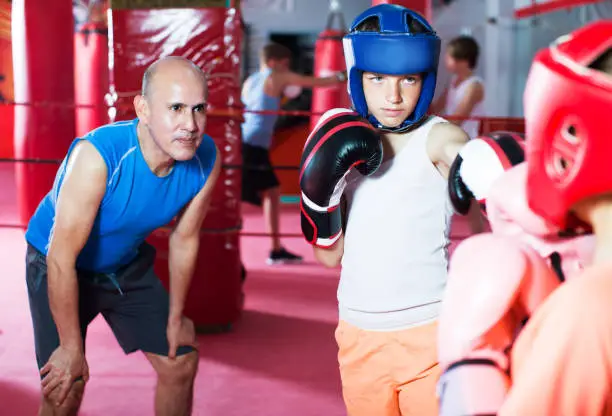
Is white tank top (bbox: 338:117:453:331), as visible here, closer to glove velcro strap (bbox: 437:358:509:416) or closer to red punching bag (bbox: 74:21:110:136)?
glove velcro strap (bbox: 437:358:509:416)

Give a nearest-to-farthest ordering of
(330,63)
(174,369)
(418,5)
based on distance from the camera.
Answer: (174,369) < (418,5) < (330,63)

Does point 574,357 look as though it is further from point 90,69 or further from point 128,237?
point 90,69

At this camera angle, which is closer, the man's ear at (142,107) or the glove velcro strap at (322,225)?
the glove velcro strap at (322,225)

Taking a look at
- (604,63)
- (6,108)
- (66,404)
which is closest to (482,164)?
(604,63)

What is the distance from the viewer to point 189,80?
1.93m

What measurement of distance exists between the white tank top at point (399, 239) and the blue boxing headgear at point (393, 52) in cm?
10

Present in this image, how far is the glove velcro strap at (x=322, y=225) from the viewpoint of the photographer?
4.93 feet

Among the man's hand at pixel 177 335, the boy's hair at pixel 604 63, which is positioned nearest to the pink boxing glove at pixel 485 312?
the boy's hair at pixel 604 63

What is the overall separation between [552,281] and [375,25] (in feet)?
2.73

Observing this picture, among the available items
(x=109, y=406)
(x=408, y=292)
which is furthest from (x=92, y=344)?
(x=408, y=292)

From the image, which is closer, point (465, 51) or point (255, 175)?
point (465, 51)

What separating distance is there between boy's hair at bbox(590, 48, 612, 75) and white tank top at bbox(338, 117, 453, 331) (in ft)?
2.83

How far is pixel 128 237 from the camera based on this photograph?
206 centimetres

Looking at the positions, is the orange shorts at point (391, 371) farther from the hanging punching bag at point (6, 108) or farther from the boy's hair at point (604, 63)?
the hanging punching bag at point (6, 108)
